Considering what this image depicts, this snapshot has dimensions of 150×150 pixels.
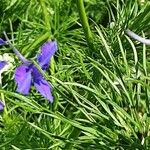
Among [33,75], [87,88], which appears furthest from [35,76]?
[87,88]

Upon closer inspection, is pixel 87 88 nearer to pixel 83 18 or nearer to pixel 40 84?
pixel 40 84

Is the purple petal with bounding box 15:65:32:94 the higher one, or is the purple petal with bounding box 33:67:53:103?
the purple petal with bounding box 15:65:32:94

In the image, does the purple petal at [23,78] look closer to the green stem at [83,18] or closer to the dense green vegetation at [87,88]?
the dense green vegetation at [87,88]

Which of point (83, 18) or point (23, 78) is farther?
point (83, 18)

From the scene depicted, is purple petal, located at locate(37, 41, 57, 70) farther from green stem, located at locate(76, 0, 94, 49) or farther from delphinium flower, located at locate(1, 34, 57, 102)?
green stem, located at locate(76, 0, 94, 49)

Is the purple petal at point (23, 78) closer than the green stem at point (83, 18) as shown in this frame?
Yes

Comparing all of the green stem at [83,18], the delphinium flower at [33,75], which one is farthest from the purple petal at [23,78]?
the green stem at [83,18]

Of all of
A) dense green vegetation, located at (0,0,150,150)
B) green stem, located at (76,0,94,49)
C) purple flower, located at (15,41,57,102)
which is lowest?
dense green vegetation, located at (0,0,150,150)

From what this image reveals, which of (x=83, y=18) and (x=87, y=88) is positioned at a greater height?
(x=83, y=18)

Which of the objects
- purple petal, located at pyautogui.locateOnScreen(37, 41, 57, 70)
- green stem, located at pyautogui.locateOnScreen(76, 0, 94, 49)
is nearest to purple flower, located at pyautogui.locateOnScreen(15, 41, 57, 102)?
purple petal, located at pyautogui.locateOnScreen(37, 41, 57, 70)
